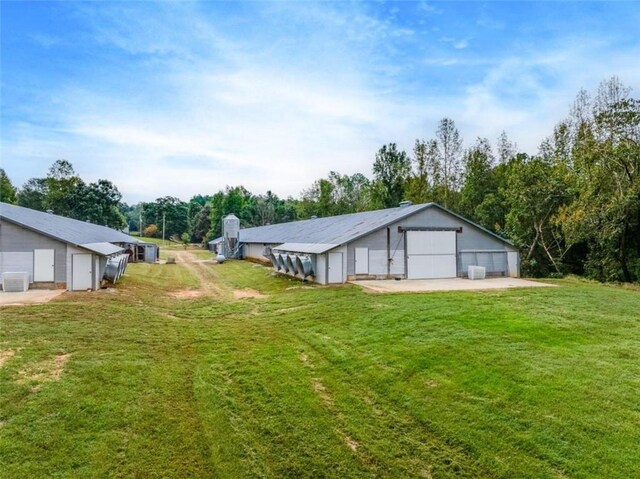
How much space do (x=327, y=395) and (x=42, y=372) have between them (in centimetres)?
526

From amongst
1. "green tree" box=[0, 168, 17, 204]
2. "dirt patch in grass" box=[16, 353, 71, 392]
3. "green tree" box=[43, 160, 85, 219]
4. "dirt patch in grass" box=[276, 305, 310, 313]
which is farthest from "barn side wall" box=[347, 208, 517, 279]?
"green tree" box=[0, 168, 17, 204]

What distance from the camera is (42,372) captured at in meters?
6.85

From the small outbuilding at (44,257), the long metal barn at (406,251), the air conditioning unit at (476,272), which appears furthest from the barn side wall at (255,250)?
the small outbuilding at (44,257)

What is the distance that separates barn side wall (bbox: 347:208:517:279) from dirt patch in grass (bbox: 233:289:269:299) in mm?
4918

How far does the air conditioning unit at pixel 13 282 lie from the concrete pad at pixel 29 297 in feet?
0.81

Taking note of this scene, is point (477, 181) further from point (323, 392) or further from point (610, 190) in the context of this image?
point (323, 392)

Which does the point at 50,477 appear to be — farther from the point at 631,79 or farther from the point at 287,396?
the point at 631,79

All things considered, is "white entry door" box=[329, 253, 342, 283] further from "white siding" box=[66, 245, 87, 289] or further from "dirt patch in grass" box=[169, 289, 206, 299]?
"white siding" box=[66, 245, 87, 289]

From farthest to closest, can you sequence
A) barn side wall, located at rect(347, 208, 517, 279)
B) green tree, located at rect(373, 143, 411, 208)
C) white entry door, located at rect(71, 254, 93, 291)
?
green tree, located at rect(373, 143, 411, 208) < barn side wall, located at rect(347, 208, 517, 279) < white entry door, located at rect(71, 254, 93, 291)

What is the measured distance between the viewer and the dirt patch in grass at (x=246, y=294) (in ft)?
53.9

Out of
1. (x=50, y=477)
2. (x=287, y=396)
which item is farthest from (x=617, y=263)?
(x=50, y=477)

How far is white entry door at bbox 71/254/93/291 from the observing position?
16.3 m

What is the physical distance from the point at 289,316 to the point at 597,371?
804cm

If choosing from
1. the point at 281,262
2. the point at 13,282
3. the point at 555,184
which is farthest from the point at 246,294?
the point at 555,184
